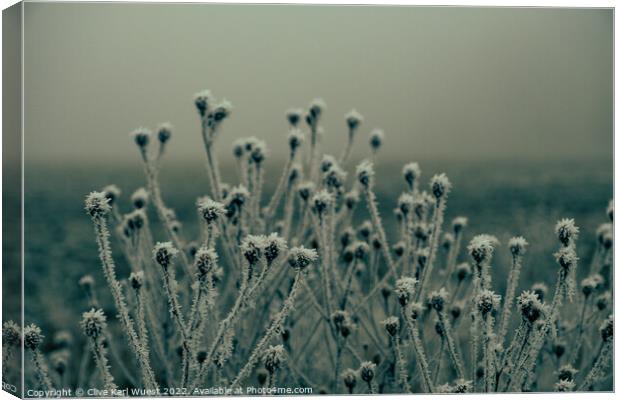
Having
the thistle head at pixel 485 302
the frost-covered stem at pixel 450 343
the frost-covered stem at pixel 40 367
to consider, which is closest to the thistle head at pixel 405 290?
the frost-covered stem at pixel 450 343

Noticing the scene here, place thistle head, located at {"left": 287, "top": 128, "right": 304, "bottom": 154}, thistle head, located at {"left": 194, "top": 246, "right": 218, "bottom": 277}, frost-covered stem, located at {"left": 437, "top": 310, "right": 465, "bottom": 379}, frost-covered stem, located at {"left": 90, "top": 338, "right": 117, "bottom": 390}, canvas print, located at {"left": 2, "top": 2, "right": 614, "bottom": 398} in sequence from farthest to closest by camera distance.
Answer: thistle head, located at {"left": 287, "top": 128, "right": 304, "bottom": 154}, canvas print, located at {"left": 2, "top": 2, "right": 614, "bottom": 398}, frost-covered stem, located at {"left": 437, "top": 310, "right": 465, "bottom": 379}, frost-covered stem, located at {"left": 90, "top": 338, "right": 117, "bottom": 390}, thistle head, located at {"left": 194, "top": 246, "right": 218, "bottom": 277}

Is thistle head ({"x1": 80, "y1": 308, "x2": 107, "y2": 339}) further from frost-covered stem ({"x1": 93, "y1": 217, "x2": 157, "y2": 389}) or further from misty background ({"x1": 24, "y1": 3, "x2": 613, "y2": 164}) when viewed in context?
misty background ({"x1": 24, "y1": 3, "x2": 613, "y2": 164})

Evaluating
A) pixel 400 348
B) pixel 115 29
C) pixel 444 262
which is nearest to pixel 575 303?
pixel 444 262

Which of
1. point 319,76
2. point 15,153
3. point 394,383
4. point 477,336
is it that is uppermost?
point 319,76

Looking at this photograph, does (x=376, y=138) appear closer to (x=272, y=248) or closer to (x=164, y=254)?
(x=272, y=248)

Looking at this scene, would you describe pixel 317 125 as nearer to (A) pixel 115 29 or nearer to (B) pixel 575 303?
(A) pixel 115 29

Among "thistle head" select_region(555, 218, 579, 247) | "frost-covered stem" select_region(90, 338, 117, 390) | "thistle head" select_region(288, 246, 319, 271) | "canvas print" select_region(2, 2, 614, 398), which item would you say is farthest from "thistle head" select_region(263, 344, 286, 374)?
"thistle head" select_region(555, 218, 579, 247)

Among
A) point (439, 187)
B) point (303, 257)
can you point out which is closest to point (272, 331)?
point (303, 257)
